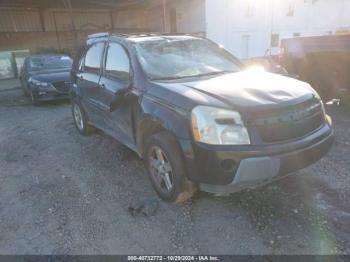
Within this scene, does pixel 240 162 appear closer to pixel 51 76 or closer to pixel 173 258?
pixel 173 258

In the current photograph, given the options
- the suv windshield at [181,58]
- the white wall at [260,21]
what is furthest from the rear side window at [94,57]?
the white wall at [260,21]

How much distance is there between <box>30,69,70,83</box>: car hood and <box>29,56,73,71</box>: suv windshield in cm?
49

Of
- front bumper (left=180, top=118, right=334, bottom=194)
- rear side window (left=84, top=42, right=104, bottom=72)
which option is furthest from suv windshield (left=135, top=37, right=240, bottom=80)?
front bumper (left=180, top=118, right=334, bottom=194)

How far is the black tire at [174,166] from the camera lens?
2.72 m

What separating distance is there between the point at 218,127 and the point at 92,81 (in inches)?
102

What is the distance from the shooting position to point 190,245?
98.0 inches

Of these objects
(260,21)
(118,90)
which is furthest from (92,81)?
(260,21)

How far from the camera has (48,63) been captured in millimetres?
9258

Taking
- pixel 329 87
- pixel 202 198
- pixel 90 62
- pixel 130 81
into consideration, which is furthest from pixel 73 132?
pixel 329 87

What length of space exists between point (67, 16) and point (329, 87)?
71.6 ft

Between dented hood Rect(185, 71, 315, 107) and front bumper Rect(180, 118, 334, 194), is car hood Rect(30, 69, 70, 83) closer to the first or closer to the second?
dented hood Rect(185, 71, 315, 107)

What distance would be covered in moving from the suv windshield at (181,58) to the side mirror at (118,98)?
1.22 ft

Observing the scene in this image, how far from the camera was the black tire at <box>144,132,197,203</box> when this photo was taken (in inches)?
107

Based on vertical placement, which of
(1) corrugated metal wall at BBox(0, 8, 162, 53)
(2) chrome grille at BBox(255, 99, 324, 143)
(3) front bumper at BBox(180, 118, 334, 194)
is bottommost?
(3) front bumper at BBox(180, 118, 334, 194)
